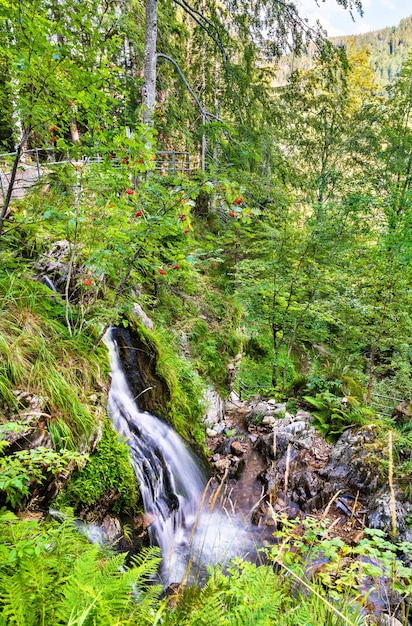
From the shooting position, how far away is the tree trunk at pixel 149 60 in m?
5.34

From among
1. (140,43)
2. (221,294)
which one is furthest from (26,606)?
(140,43)

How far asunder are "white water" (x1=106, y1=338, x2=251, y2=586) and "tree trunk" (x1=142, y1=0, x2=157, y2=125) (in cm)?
395

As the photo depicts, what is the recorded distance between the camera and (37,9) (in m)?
2.56

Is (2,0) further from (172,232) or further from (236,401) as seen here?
(236,401)

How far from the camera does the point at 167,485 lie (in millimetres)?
3980

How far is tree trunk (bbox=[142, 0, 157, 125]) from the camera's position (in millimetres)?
5340

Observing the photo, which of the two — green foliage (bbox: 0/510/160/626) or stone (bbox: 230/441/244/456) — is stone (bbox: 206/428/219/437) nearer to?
stone (bbox: 230/441/244/456)

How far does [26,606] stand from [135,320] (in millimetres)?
3911

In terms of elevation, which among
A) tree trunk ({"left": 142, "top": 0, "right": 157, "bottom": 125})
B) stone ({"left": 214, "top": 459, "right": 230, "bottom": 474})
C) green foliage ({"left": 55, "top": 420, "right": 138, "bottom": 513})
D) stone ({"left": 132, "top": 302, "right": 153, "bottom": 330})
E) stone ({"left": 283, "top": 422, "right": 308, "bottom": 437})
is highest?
tree trunk ({"left": 142, "top": 0, "right": 157, "bottom": 125})

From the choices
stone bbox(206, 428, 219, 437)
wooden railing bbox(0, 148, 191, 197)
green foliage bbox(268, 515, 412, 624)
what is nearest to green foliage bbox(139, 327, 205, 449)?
stone bbox(206, 428, 219, 437)

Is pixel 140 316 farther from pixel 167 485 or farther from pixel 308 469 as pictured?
pixel 308 469

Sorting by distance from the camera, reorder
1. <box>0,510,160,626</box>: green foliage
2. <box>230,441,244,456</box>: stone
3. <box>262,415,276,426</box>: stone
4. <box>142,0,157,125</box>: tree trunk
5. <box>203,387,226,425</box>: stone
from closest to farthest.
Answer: <box>0,510,160,626</box>: green foliage
<box>142,0,157,125</box>: tree trunk
<box>230,441,244,456</box>: stone
<box>262,415,276,426</box>: stone
<box>203,387,226,425</box>: stone

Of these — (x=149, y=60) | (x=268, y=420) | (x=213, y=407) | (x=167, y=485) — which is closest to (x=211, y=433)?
(x=213, y=407)

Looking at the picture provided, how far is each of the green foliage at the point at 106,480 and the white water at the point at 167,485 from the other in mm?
185
